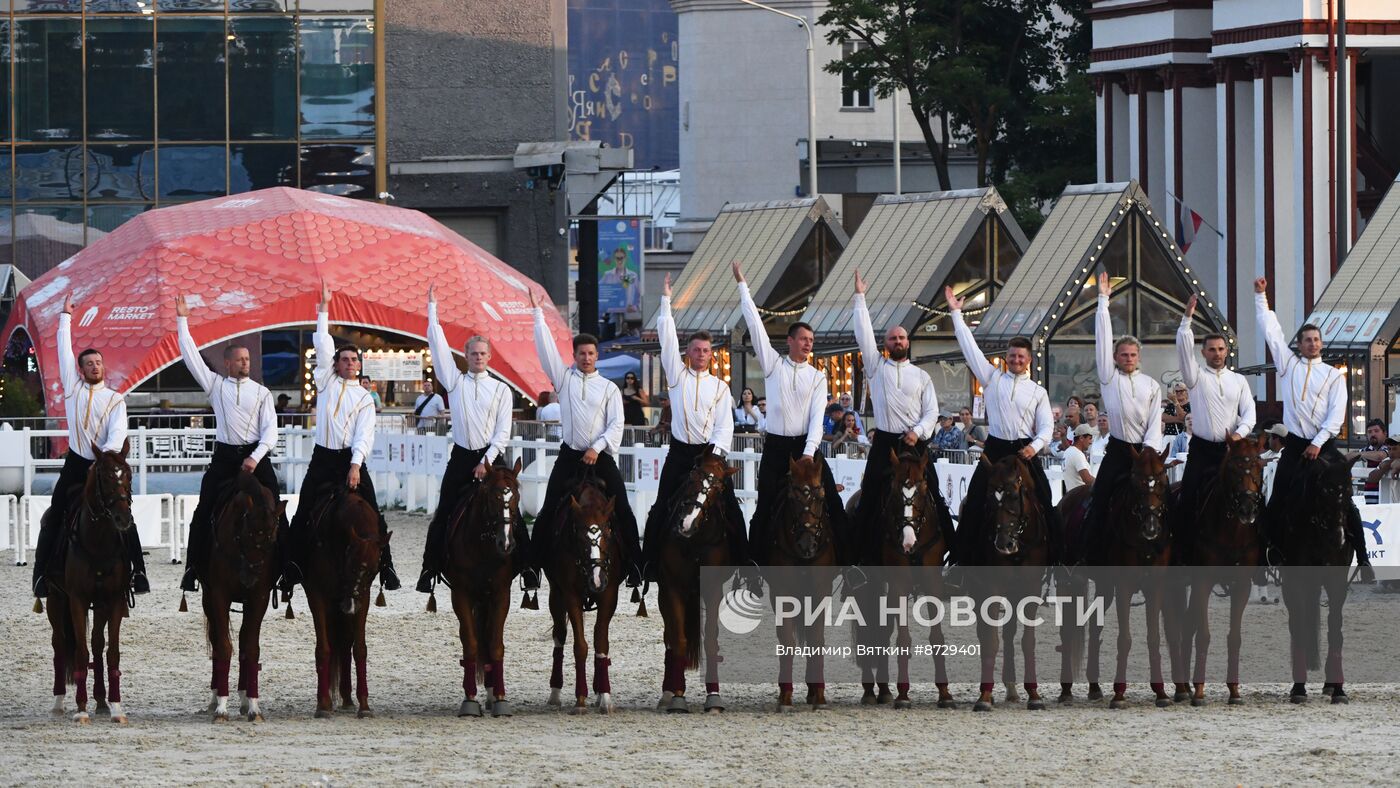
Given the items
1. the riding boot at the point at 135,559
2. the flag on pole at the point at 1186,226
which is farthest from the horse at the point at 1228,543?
the flag on pole at the point at 1186,226

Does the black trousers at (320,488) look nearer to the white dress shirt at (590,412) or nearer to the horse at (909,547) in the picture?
the white dress shirt at (590,412)

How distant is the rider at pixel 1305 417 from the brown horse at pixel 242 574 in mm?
6282

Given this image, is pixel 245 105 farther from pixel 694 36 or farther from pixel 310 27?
pixel 694 36

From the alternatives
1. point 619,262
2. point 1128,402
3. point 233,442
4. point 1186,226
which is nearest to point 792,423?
point 1128,402

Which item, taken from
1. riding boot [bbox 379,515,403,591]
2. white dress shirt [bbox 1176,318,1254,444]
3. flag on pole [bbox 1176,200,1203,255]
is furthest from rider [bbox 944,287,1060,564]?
flag on pole [bbox 1176,200,1203,255]

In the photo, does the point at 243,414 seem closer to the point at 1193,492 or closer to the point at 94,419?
the point at 94,419

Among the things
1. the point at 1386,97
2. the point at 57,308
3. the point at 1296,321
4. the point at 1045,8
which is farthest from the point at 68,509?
the point at 1045,8

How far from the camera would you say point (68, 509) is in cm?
1593

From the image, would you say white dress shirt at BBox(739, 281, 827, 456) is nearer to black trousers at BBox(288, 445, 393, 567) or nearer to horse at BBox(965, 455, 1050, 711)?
horse at BBox(965, 455, 1050, 711)

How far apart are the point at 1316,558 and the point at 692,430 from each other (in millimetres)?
4027

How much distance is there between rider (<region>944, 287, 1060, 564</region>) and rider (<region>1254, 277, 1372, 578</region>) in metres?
1.50

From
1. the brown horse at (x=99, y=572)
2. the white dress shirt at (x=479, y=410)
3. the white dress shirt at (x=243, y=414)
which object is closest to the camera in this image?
the brown horse at (x=99, y=572)

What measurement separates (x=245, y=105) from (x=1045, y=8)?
1770 cm

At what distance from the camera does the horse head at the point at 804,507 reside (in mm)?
15633
